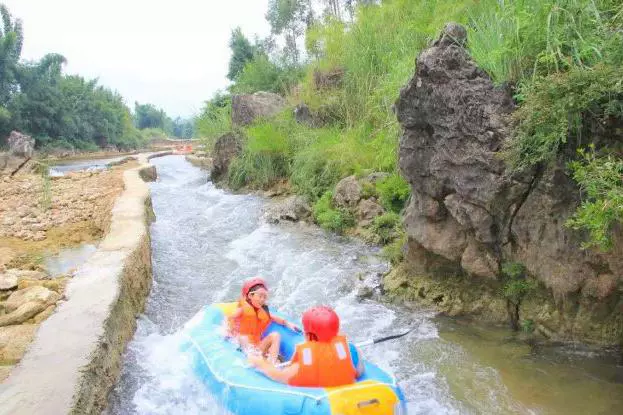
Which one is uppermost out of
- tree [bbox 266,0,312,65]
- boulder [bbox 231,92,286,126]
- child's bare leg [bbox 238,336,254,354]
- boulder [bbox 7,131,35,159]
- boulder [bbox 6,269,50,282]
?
tree [bbox 266,0,312,65]

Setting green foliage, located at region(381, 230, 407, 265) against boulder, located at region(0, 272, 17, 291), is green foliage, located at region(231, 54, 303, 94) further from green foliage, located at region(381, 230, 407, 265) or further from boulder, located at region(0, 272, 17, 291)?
boulder, located at region(0, 272, 17, 291)

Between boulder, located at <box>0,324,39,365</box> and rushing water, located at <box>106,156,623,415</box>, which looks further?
boulder, located at <box>0,324,39,365</box>

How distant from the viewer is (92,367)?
353 cm

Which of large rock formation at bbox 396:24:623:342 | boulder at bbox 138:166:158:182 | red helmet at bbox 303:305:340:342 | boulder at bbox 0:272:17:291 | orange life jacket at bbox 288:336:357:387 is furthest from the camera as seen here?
boulder at bbox 138:166:158:182

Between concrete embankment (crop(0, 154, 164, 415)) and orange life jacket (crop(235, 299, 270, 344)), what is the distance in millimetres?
1031

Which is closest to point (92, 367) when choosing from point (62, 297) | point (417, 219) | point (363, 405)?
point (62, 297)

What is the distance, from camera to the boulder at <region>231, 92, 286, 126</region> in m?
14.2

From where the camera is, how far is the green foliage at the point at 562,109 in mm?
3186

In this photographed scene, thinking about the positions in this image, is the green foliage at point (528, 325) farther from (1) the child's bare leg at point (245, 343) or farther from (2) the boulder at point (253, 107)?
(2) the boulder at point (253, 107)

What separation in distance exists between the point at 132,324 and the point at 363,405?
9.16ft

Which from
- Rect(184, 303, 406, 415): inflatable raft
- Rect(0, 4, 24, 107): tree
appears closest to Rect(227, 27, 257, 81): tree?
Rect(0, 4, 24, 107): tree

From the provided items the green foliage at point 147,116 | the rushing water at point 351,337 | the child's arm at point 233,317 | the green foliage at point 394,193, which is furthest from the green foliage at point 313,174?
the green foliage at point 147,116

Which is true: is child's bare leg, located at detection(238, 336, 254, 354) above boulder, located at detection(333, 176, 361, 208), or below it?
below

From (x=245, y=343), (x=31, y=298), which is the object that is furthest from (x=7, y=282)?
(x=245, y=343)
